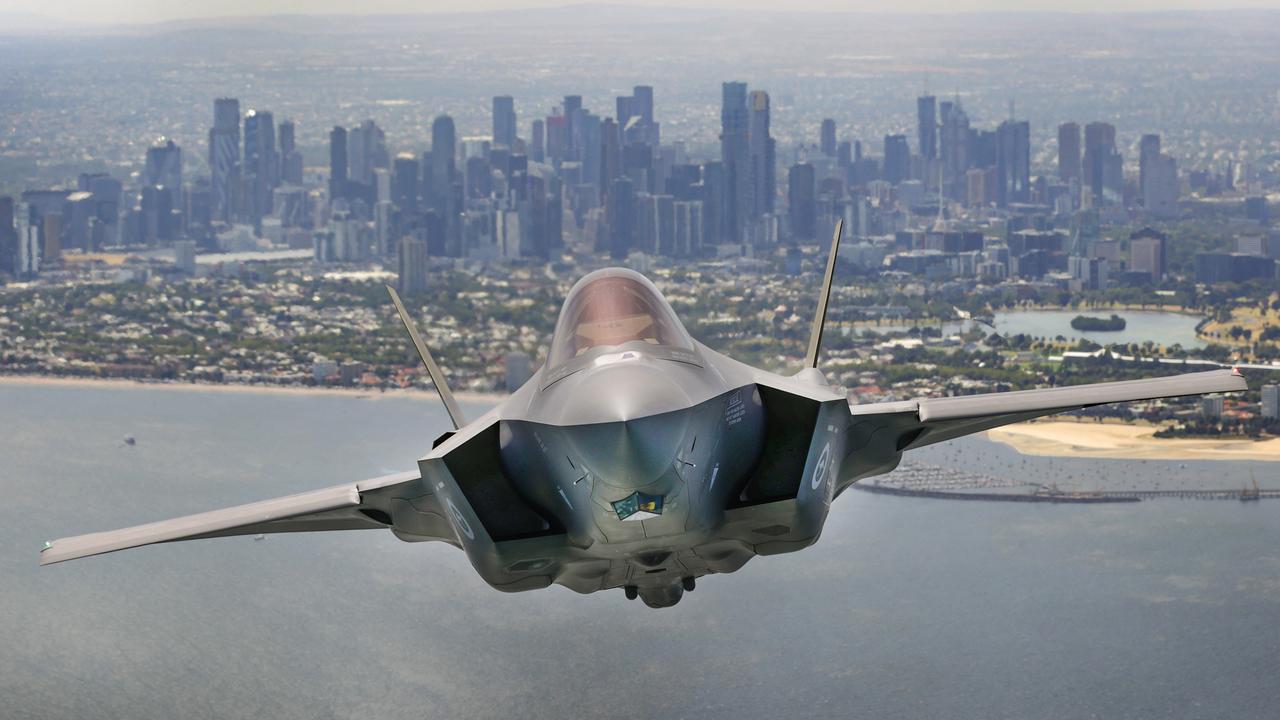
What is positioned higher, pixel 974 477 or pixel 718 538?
pixel 718 538

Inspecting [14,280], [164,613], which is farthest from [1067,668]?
[14,280]

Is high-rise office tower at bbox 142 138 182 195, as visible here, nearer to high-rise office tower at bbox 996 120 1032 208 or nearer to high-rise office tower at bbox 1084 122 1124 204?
high-rise office tower at bbox 996 120 1032 208

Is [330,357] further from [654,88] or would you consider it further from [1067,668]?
[654,88]

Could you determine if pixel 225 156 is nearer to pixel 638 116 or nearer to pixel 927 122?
pixel 638 116

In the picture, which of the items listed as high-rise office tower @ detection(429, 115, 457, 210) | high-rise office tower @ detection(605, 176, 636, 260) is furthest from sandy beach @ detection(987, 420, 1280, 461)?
high-rise office tower @ detection(429, 115, 457, 210)

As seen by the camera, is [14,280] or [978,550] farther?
[14,280]

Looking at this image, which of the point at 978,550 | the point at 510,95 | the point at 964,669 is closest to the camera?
the point at 964,669
